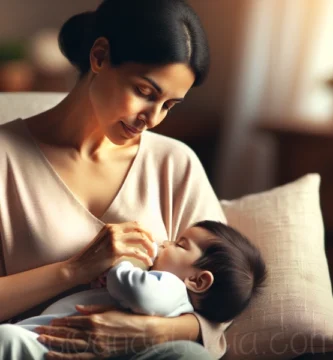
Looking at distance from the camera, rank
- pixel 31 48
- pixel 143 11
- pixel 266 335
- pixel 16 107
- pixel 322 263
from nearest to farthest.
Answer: pixel 143 11, pixel 266 335, pixel 322 263, pixel 16 107, pixel 31 48

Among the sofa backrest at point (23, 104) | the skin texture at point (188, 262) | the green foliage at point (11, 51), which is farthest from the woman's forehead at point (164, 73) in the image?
the green foliage at point (11, 51)

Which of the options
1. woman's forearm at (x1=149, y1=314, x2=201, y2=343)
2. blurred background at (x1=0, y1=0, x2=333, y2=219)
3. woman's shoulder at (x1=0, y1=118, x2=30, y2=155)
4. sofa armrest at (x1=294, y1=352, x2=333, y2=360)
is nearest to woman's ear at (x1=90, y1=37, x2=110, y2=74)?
woman's shoulder at (x1=0, y1=118, x2=30, y2=155)

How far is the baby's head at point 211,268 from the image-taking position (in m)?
0.99

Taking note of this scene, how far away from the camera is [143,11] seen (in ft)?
3.20

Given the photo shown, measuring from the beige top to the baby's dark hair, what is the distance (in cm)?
3

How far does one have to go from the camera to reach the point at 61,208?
106 cm

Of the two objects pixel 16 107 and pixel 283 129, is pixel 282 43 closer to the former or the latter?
pixel 283 129

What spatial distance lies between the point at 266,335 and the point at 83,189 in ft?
1.18

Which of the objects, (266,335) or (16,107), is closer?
(266,335)

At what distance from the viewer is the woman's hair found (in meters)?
→ 0.97

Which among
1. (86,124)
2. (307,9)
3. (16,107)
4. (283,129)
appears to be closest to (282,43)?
(307,9)

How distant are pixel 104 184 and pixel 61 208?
84mm

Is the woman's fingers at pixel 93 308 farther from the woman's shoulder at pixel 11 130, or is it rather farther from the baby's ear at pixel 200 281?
the woman's shoulder at pixel 11 130

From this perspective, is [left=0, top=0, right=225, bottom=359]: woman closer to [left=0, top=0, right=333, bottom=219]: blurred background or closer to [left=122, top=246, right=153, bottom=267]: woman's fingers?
[left=122, top=246, right=153, bottom=267]: woman's fingers
